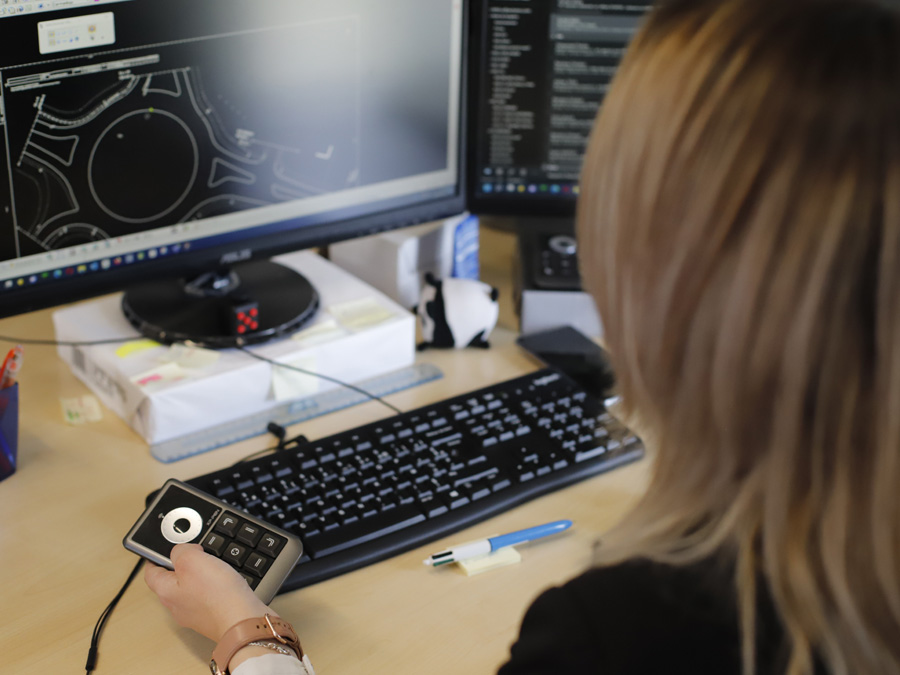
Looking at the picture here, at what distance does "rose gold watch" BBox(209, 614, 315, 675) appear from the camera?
A: 0.68 m

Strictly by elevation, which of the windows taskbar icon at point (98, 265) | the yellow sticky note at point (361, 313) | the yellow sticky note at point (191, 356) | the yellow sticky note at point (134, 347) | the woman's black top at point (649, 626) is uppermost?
the windows taskbar icon at point (98, 265)

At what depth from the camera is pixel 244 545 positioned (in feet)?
2.55

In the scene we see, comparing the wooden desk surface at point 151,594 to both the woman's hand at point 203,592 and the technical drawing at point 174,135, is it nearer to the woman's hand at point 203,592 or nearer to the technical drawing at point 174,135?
the woman's hand at point 203,592

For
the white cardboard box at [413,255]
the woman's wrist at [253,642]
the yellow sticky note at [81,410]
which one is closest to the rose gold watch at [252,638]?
the woman's wrist at [253,642]

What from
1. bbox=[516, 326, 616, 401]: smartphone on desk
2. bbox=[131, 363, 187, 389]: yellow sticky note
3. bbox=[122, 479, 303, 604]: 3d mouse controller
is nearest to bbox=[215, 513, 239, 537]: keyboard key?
bbox=[122, 479, 303, 604]: 3d mouse controller

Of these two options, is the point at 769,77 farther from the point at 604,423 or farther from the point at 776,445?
the point at 604,423

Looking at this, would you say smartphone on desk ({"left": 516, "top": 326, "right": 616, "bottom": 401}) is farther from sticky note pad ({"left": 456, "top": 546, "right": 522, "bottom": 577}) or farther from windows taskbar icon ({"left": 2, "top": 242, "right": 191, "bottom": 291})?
windows taskbar icon ({"left": 2, "top": 242, "right": 191, "bottom": 291})

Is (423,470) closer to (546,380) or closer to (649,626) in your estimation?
(546,380)

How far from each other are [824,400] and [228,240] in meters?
0.74

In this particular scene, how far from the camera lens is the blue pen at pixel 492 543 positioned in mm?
819

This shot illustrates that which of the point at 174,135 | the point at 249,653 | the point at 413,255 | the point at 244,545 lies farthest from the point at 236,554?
the point at 413,255

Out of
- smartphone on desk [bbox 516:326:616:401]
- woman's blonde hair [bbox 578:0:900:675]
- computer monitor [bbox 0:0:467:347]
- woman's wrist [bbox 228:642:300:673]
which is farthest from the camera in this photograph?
smartphone on desk [bbox 516:326:616:401]

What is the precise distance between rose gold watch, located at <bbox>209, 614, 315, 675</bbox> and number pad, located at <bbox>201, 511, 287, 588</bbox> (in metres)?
0.06

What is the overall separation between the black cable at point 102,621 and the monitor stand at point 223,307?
297 millimetres
